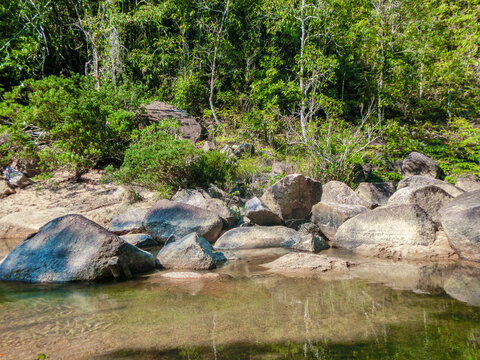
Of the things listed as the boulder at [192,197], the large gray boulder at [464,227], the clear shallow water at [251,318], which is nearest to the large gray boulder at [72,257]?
the clear shallow water at [251,318]

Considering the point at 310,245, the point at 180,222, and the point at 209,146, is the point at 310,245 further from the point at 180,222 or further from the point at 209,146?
the point at 209,146

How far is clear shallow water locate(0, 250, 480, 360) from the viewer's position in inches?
82.4

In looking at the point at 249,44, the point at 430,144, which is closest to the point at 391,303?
the point at 430,144

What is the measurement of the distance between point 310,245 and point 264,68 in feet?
29.4

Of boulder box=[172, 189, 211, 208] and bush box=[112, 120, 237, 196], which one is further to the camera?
bush box=[112, 120, 237, 196]

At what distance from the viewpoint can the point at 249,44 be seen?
12.6 m

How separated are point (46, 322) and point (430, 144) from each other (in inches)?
447

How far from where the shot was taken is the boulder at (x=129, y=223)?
6328mm

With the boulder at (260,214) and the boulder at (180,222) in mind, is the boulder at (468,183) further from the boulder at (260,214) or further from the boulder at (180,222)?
the boulder at (180,222)

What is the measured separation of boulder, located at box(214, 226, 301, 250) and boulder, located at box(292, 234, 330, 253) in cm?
29

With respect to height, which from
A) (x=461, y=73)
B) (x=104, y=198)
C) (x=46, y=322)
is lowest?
(x=104, y=198)

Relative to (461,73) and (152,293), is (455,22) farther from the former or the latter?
(152,293)

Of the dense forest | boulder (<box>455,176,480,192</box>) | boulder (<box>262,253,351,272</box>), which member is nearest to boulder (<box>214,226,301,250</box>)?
boulder (<box>262,253,351,272</box>)

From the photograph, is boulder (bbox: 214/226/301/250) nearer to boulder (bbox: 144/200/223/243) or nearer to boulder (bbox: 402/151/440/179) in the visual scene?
boulder (bbox: 144/200/223/243)
